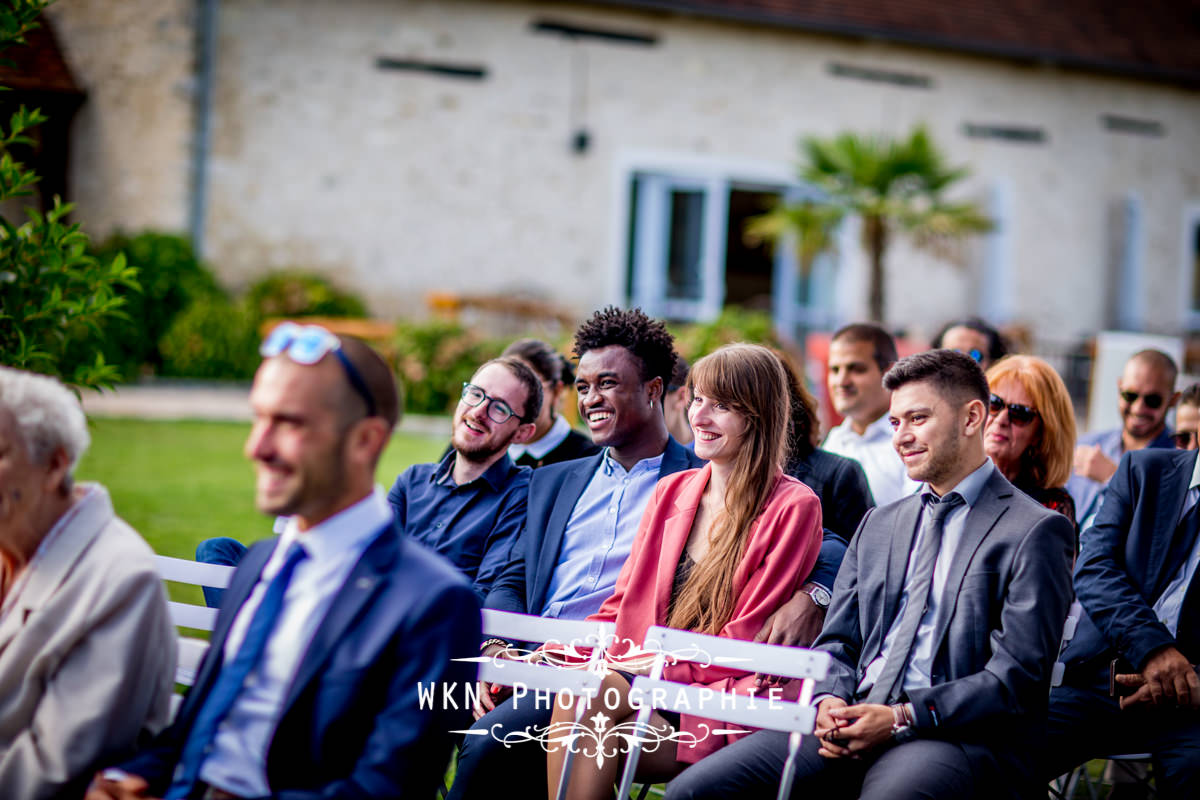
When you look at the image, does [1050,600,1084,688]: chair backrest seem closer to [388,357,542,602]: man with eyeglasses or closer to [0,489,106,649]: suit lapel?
[388,357,542,602]: man with eyeglasses

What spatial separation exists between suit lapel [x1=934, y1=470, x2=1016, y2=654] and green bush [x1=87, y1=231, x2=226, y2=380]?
41.5ft

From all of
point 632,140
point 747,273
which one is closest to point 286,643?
point 632,140

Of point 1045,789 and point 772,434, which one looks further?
point 772,434

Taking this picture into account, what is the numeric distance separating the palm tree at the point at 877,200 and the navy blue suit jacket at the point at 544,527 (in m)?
10.6

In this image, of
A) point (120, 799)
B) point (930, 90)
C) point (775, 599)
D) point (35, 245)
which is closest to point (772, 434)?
point (775, 599)

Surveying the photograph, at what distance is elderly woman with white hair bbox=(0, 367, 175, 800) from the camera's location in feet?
8.17

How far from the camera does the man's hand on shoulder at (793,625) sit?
3506mm

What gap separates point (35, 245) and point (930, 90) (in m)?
15.9

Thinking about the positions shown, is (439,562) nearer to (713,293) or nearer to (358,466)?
(358,466)

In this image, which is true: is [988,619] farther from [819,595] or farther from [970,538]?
[819,595]

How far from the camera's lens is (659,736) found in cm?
344

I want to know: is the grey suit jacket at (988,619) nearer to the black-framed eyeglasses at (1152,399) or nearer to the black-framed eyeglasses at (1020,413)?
the black-framed eyeglasses at (1020,413)

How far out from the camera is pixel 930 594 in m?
3.32

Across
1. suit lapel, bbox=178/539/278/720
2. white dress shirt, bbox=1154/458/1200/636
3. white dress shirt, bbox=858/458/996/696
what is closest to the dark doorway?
white dress shirt, bbox=1154/458/1200/636
